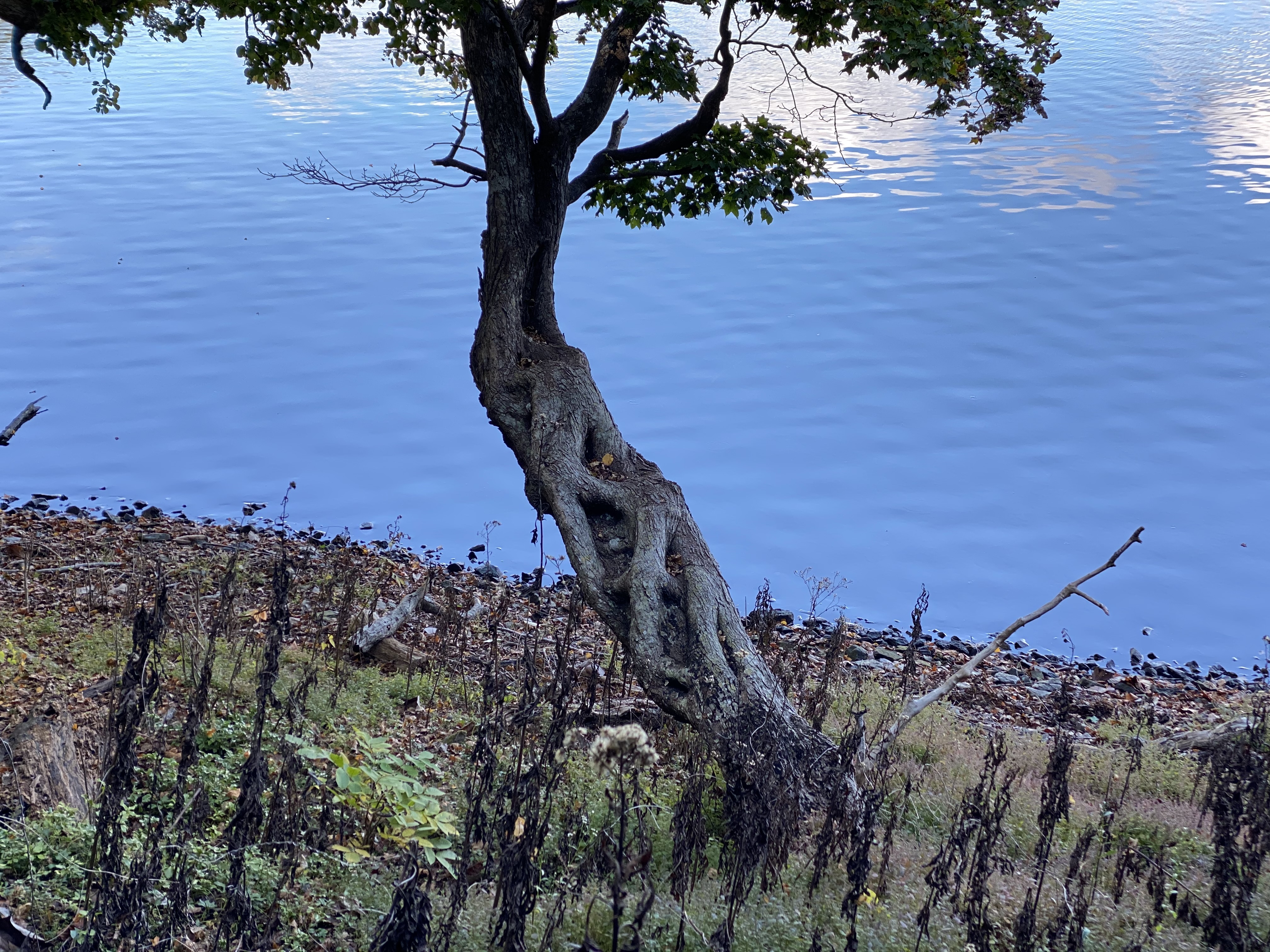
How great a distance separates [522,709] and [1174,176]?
98.1 ft

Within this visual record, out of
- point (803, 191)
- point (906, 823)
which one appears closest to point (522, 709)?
point (906, 823)

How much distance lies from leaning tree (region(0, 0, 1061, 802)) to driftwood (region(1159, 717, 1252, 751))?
266cm

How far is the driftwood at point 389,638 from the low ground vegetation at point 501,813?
9 centimetres

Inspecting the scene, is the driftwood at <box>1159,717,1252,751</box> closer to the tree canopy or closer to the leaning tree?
the leaning tree

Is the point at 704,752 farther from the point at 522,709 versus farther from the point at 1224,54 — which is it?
the point at 1224,54

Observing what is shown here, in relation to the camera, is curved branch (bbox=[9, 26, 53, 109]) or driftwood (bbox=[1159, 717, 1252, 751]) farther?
curved branch (bbox=[9, 26, 53, 109])

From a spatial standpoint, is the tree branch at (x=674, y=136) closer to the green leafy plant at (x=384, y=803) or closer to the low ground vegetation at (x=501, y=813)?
the low ground vegetation at (x=501, y=813)

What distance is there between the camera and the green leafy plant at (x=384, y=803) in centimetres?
377

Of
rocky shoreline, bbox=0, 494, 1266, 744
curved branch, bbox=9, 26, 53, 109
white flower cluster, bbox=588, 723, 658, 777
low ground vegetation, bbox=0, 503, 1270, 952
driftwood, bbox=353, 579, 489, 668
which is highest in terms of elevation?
curved branch, bbox=9, 26, 53, 109

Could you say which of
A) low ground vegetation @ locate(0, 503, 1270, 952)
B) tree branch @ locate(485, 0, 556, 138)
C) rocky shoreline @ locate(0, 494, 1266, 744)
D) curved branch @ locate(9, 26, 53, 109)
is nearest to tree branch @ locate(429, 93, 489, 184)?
tree branch @ locate(485, 0, 556, 138)

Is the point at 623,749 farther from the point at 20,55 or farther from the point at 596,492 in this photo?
the point at 20,55

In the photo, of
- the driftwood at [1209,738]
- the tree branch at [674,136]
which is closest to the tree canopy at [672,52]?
the tree branch at [674,136]

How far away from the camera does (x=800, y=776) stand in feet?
19.4

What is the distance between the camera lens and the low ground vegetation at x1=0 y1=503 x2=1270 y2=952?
3.55 meters
